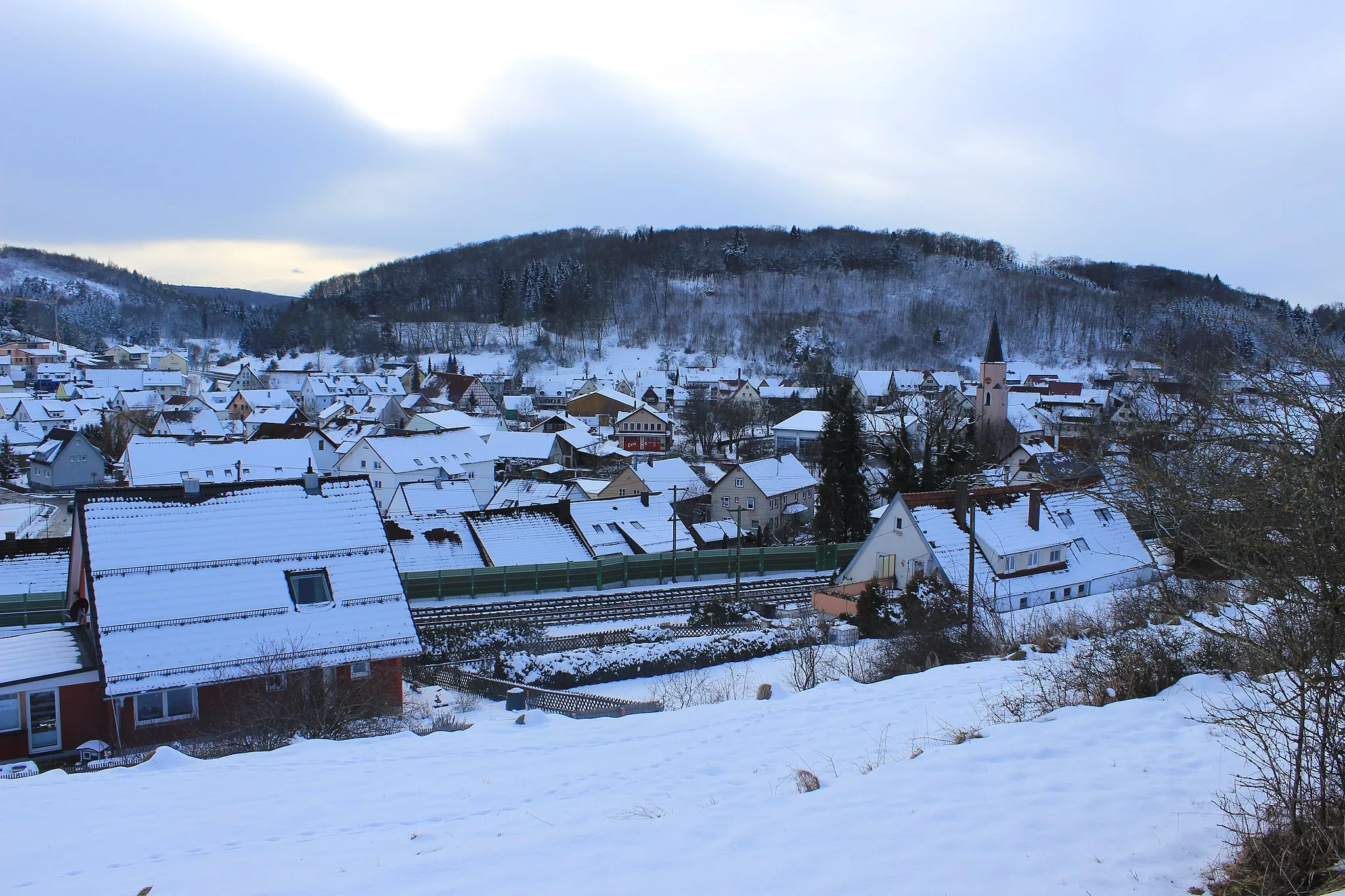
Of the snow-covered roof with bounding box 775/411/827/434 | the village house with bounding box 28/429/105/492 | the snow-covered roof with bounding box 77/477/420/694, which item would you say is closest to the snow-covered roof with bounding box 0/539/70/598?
the snow-covered roof with bounding box 77/477/420/694

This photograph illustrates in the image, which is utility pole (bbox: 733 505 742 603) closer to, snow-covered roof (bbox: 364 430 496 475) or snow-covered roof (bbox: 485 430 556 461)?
snow-covered roof (bbox: 364 430 496 475)

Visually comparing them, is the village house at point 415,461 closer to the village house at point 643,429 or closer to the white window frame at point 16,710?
the village house at point 643,429

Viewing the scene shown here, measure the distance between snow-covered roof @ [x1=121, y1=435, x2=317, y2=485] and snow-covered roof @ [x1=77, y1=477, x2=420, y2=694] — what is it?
27.0 metres

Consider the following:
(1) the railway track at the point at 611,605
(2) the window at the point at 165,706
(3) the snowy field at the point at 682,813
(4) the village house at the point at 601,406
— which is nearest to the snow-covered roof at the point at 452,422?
(4) the village house at the point at 601,406

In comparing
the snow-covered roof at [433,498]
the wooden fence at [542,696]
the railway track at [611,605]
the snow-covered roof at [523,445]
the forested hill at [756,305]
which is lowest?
the railway track at [611,605]

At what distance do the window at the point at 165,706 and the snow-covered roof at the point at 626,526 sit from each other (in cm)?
1927

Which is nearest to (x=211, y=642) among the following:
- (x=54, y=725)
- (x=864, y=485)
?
(x=54, y=725)

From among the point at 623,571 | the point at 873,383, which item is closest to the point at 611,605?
the point at 623,571

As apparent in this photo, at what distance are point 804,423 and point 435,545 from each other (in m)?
43.2

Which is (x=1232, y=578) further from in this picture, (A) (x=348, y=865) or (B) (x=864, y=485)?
(B) (x=864, y=485)

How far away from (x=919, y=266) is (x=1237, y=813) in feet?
656

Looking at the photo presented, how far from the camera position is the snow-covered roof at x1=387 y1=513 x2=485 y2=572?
30109 millimetres

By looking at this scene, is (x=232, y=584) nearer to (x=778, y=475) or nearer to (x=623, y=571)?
(x=623, y=571)

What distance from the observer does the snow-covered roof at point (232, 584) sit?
14195mm
